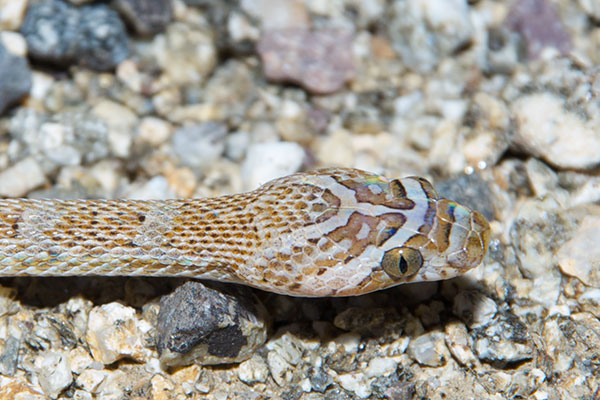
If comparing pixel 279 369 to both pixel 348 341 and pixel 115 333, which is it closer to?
pixel 348 341

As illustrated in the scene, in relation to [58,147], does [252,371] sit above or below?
below

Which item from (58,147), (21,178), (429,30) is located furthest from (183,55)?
(429,30)

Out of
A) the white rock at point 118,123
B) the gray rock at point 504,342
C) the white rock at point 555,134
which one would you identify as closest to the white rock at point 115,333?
the white rock at point 118,123

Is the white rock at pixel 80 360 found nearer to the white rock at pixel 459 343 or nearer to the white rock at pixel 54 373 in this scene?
the white rock at pixel 54 373

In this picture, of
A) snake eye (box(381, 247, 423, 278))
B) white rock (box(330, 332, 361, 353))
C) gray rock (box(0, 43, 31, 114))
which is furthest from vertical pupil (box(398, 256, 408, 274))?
gray rock (box(0, 43, 31, 114))

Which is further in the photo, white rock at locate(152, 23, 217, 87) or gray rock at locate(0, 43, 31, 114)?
white rock at locate(152, 23, 217, 87)

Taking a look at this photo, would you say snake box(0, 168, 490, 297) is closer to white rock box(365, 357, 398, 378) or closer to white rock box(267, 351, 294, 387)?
white rock box(267, 351, 294, 387)
